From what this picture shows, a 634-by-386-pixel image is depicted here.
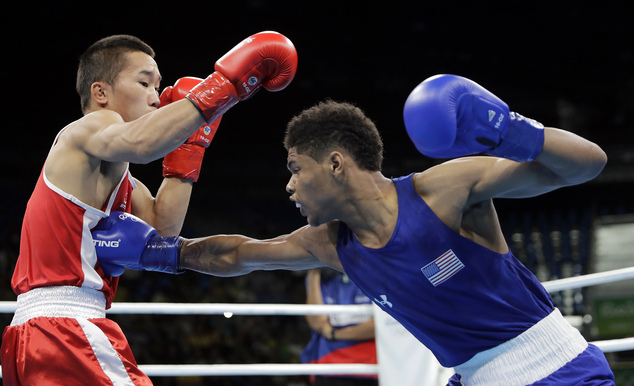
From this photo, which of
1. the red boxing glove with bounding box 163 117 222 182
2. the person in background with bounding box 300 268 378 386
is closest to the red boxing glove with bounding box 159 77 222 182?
the red boxing glove with bounding box 163 117 222 182

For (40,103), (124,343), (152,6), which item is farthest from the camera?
(40,103)

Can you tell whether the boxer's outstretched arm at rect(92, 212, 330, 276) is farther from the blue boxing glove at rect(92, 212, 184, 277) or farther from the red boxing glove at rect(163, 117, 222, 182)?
the red boxing glove at rect(163, 117, 222, 182)

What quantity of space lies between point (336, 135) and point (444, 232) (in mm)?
495

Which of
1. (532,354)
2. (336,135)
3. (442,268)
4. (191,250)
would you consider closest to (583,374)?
(532,354)

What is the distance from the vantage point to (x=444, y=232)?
70.0 inches

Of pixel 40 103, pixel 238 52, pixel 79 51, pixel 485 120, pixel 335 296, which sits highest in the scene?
pixel 79 51

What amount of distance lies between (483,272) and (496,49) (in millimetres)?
9118

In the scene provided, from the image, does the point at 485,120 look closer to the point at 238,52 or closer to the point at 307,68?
the point at 238,52

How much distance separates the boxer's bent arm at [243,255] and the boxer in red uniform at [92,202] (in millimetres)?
284

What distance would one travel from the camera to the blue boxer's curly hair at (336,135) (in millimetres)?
2010

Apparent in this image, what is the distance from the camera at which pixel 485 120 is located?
145 centimetres

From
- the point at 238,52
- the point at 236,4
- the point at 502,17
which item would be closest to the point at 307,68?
the point at 236,4

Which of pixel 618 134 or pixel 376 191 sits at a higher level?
pixel 618 134

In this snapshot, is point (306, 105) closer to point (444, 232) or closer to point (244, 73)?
point (244, 73)
